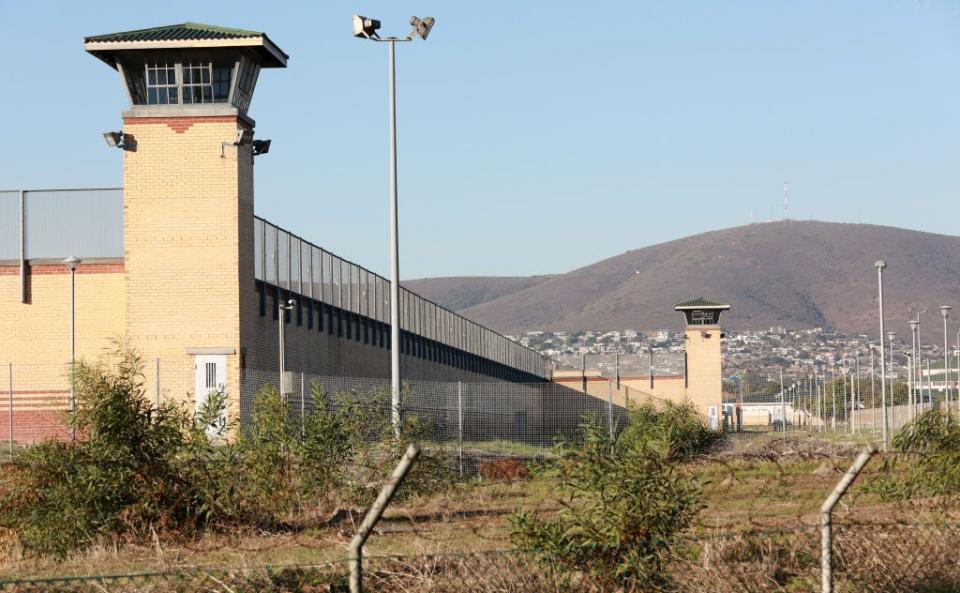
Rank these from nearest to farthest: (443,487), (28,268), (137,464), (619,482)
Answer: (619,482), (137,464), (443,487), (28,268)

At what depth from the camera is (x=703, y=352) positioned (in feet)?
229

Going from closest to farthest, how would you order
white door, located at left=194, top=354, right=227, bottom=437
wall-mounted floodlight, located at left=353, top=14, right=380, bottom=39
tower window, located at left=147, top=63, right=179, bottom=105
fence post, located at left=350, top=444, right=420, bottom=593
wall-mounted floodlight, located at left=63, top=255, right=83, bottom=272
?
fence post, located at left=350, top=444, right=420, bottom=593, wall-mounted floodlight, located at left=353, top=14, right=380, bottom=39, white door, located at left=194, top=354, right=227, bottom=437, tower window, located at left=147, top=63, right=179, bottom=105, wall-mounted floodlight, located at left=63, top=255, right=83, bottom=272

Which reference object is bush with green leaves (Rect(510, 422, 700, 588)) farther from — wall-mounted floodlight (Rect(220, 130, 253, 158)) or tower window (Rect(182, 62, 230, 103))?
tower window (Rect(182, 62, 230, 103))

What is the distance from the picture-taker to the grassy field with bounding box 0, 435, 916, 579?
12922 mm

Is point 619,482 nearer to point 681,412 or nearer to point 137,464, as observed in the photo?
point 137,464

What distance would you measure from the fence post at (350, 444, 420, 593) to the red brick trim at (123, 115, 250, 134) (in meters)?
28.8

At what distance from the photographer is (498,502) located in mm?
22688

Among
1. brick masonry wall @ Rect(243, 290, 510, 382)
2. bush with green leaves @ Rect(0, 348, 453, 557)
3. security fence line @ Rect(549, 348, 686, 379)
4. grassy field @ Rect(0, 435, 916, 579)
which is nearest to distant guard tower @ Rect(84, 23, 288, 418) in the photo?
brick masonry wall @ Rect(243, 290, 510, 382)

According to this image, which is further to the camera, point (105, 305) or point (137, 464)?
point (105, 305)

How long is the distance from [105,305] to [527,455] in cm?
1311

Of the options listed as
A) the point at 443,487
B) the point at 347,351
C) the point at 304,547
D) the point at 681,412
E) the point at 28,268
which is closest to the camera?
the point at 304,547

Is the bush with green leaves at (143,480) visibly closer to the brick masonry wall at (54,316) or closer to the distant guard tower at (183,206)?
the distant guard tower at (183,206)

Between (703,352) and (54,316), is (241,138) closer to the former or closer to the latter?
(54,316)

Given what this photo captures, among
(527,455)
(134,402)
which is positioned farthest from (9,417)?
(134,402)
